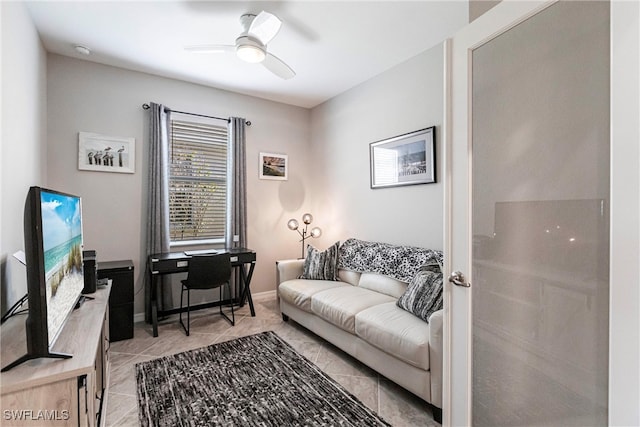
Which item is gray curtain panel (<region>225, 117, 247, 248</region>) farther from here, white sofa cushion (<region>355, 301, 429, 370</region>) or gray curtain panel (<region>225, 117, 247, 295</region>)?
white sofa cushion (<region>355, 301, 429, 370</region>)

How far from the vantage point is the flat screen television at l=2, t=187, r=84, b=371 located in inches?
41.9

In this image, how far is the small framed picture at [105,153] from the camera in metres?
3.10

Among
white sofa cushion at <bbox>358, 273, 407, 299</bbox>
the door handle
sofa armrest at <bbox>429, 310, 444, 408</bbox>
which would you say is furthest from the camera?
white sofa cushion at <bbox>358, 273, 407, 299</bbox>

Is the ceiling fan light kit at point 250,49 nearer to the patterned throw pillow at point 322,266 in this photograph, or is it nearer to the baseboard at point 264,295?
the patterned throw pillow at point 322,266

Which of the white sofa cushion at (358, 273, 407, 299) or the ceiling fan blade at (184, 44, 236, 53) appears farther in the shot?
the white sofa cushion at (358, 273, 407, 299)

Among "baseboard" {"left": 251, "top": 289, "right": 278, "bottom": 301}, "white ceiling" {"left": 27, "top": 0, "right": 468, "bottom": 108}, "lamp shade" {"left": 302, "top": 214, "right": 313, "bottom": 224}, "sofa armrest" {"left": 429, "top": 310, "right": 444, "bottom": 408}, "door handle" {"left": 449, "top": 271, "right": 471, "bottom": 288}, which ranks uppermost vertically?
"white ceiling" {"left": 27, "top": 0, "right": 468, "bottom": 108}

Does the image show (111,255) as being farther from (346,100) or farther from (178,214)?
(346,100)

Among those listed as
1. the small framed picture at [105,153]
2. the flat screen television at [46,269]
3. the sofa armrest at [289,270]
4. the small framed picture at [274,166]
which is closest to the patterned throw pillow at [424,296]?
the sofa armrest at [289,270]

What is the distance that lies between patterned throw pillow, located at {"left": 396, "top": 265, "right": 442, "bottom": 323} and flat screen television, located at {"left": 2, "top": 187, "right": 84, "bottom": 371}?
1.98 m

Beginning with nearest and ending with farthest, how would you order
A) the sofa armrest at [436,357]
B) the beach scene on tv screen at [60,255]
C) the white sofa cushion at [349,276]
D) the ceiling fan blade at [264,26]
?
the beach scene on tv screen at [60,255]
the sofa armrest at [436,357]
the ceiling fan blade at [264,26]
the white sofa cushion at [349,276]

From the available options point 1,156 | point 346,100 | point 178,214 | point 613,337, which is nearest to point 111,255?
point 178,214

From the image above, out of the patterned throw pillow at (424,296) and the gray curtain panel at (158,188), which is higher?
the gray curtain panel at (158,188)

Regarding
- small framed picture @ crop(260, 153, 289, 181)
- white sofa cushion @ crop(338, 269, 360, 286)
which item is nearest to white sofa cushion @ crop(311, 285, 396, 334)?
white sofa cushion @ crop(338, 269, 360, 286)

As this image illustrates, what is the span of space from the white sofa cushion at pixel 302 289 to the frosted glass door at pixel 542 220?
1698mm
